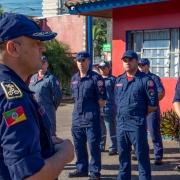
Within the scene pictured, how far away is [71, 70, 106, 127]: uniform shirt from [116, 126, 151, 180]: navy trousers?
0.71 metres

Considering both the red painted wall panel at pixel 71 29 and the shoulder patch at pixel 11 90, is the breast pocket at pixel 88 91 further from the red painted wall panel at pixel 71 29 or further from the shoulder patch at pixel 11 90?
the red painted wall panel at pixel 71 29

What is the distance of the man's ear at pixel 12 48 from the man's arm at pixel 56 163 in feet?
1.88

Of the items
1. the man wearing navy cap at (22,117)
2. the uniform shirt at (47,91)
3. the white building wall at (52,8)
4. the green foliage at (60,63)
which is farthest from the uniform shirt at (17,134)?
the white building wall at (52,8)

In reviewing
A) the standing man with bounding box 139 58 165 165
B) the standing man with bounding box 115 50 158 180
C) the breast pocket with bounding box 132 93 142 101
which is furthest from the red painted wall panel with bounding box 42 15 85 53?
the breast pocket with bounding box 132 93 142 101

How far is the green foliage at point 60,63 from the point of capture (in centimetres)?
1862

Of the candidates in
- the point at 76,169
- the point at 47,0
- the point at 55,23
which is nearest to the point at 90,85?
the point at 76,169

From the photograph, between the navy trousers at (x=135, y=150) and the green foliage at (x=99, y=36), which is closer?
the navy trousers at (x=135, y=150)

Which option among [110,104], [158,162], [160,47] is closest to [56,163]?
[158,162]

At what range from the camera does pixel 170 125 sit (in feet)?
27.3

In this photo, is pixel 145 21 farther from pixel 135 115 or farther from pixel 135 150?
pixel 135 150

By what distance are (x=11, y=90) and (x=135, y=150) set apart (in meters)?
3.67

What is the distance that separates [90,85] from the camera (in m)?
6.03

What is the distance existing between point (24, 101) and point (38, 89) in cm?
448

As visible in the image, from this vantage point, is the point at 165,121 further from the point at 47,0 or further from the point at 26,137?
the point at 47,0
